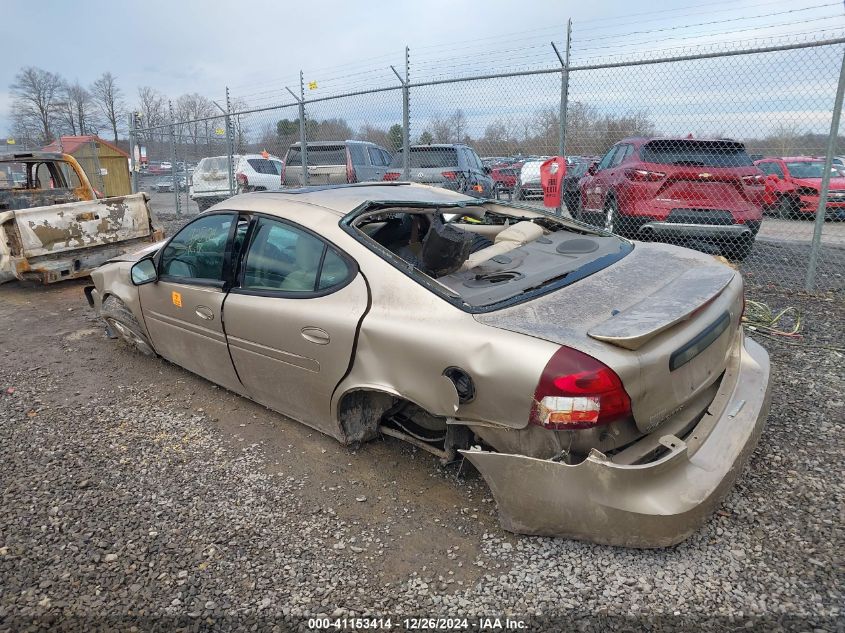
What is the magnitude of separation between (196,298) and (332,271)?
1214mm

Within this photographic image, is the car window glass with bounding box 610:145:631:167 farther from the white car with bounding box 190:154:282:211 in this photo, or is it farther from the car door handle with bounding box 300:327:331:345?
the white car with bounding box 190:154:282:211

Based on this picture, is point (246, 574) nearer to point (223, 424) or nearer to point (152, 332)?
point (223, 424)

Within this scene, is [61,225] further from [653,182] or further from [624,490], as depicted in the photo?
[624,490]

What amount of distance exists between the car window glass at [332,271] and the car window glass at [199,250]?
908mm

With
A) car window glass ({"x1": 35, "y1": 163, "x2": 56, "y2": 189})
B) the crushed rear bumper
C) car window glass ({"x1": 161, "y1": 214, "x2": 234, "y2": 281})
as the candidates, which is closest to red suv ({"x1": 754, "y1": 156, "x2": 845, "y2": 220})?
the crushed rear bumper

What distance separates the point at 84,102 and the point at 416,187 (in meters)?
→ 69.2

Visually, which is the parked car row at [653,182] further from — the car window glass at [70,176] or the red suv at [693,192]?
the car window glass at [70,176]

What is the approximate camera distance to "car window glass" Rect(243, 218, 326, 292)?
9.81ft

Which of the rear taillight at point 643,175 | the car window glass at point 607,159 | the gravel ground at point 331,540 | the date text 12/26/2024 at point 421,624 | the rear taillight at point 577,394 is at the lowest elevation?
the date text 12/26/2024 at point 421,624

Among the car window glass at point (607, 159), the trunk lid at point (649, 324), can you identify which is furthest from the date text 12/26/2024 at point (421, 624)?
the car window glass at point (607, 159)

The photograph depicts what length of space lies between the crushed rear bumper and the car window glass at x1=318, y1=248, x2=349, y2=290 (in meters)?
1.09

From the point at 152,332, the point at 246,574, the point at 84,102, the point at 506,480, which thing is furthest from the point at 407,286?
the point at 84,102

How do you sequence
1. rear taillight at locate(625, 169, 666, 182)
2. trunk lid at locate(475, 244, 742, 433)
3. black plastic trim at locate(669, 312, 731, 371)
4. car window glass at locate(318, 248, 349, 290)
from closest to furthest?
1. trunk lid at locate(475, 244, 742, 433)
2. black plastic trim at locate(669, 312, 731, 371)
3. car window glass at locate(318, 248, 349, 290)
4. rear taillight at locate(625, 169, 666, 182)

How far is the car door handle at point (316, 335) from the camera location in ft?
9.19
